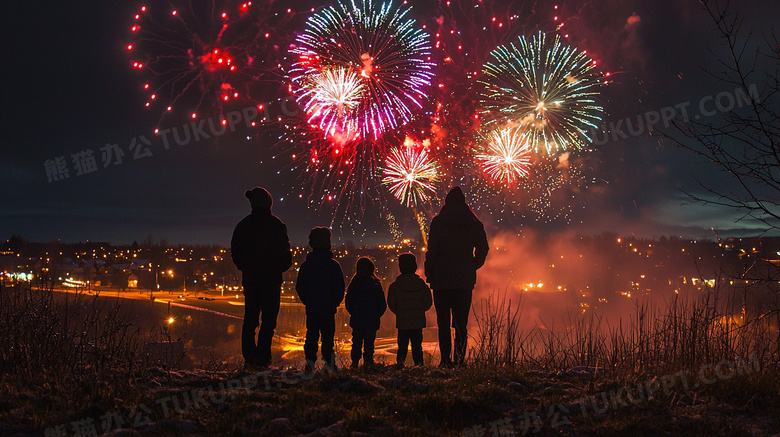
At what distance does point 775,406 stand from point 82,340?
23.5 ft

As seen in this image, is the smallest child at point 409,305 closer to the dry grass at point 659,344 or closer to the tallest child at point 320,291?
the tallest child at point 320,291

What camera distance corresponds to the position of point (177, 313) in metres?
76.8

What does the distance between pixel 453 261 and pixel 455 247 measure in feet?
0.68

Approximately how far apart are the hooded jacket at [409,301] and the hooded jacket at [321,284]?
3.04 ft

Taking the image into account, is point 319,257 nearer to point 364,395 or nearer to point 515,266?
point 364,395

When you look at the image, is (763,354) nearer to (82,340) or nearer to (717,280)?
(717,280)

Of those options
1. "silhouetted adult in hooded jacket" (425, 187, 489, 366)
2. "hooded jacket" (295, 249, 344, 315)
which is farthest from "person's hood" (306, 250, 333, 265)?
"silhouetted adult in hooded jacket" (425, 187, 489, 366)

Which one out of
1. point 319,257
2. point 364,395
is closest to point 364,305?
point 319,257

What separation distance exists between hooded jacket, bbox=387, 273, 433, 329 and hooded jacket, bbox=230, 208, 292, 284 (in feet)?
5.94

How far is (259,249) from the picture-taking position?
6.60 meters

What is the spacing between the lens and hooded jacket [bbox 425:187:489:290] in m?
6.82

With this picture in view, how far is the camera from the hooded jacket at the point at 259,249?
6.58 metres

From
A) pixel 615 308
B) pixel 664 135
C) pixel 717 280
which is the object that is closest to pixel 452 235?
pixel 664 135

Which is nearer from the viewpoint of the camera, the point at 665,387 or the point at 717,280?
the point at 665,387
